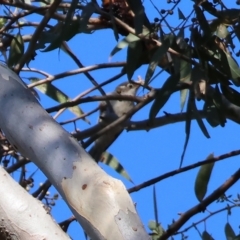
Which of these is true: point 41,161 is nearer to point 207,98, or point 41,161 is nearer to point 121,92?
point 207,98

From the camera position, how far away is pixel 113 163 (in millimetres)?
2408

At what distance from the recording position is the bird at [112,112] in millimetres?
2170

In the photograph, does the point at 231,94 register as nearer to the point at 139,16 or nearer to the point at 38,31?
the point at 139,16

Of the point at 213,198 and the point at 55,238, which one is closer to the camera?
the point at 55,238

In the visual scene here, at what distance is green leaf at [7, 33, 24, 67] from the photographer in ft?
6.63

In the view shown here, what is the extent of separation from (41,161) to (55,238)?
15 cm

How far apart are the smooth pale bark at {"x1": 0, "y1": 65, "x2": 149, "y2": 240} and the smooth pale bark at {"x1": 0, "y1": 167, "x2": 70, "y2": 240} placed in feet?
0.12

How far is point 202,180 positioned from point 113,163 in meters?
0.47

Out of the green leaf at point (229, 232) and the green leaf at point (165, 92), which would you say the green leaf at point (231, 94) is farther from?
the green leaf at point (229, 232)

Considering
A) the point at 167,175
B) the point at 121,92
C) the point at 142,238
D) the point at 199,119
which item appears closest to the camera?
the point at 142,238

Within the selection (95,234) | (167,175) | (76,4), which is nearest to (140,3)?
(76,4)

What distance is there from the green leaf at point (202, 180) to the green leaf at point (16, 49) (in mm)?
584

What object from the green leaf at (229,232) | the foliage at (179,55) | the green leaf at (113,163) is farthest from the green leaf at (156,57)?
the green leaf at (113,163)

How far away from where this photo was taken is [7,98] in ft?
3.92
